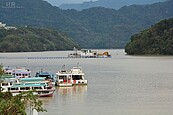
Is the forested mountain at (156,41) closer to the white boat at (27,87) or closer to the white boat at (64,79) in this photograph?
the white boat at (64,79)

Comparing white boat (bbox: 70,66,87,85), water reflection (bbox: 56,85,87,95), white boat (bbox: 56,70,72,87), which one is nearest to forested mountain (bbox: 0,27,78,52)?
white boat (bbox: 70,66,87,85)

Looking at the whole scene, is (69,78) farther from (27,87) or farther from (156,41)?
(156,41)

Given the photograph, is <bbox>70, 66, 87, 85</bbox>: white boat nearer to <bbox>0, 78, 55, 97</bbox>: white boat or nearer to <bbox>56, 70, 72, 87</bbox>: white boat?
<bbox>56, 70, 72, 87</bbox>: white boat

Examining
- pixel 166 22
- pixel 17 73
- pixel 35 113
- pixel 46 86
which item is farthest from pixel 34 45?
pixel 35 113

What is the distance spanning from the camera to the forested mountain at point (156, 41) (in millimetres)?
123650

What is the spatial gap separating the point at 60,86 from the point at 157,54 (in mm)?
80586

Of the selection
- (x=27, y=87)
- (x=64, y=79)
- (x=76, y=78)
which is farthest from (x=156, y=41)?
(x=27, y=87)

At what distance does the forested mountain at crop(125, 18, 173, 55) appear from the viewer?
123650 mm

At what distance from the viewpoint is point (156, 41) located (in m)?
127

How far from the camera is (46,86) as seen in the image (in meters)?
39.4

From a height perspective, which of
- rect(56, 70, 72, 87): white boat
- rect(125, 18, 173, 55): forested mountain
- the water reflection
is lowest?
the water reflection

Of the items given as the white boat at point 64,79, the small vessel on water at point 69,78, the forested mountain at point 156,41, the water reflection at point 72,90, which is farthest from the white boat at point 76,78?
the forested mountain at point 156,41

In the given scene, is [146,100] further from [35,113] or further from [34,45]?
[34,45]

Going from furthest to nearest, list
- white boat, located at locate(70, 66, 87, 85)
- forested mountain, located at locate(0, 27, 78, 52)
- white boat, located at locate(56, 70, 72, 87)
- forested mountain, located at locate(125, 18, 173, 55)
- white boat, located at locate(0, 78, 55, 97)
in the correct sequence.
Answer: forested mountain, located at locate(0, 27, 78, 52)
forested mountain, located at locate(125, 18, 173, 55)
white boat, located at locate(70, 66, 87, 85)
white boat, located at locate(56, 70, 72, 87)
white boat, located at locate(0, 78, 55, 97)
